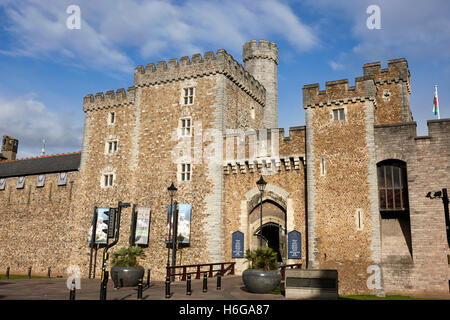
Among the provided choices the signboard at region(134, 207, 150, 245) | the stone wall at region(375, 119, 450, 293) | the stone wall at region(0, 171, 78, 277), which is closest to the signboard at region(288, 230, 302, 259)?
the stone wall at region(375, 119, 450, 293)

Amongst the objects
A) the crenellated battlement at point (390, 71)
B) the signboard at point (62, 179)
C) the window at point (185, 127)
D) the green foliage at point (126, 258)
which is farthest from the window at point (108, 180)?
the crenellated battlement at point (390, 71)

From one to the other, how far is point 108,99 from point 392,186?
2125 cm

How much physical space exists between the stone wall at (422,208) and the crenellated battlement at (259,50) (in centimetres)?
1470


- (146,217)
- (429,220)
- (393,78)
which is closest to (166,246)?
(146,217)

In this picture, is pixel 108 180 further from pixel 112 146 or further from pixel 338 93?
pixel 338 93

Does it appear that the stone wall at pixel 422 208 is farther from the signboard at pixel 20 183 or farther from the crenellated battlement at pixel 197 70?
the signboard at pixel 20 183

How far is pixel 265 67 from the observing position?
3344cm

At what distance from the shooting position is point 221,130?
26.0 m

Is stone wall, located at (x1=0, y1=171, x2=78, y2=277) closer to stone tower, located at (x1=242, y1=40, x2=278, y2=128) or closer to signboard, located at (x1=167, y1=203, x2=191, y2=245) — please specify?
signboard, located at (x1=167, y1=203, x2=191, y2=245)

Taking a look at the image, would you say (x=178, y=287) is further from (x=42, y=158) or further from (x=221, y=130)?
(x=42, y=158)

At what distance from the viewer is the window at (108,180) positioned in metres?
29.4

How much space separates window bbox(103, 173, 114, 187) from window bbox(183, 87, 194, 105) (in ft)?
25.7

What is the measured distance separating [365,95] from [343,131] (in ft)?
7.56

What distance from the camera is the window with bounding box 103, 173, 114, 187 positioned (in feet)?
96.5
